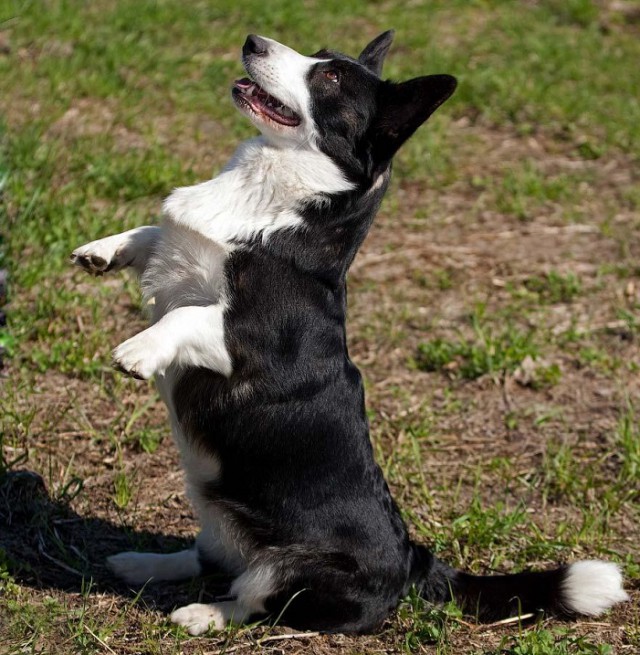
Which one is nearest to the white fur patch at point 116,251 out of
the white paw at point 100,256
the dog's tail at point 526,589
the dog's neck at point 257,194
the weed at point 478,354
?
the white paw at point 100,256

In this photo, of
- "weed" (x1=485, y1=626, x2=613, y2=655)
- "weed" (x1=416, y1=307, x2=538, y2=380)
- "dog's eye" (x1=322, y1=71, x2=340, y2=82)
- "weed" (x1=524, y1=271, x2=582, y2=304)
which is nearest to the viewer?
"weed" (x1=485, y1=626, x2=613, y2=655)

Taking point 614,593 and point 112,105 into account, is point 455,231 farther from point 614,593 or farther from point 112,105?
point 614,593

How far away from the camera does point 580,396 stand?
501 centimetres

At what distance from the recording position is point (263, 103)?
3.33 metres

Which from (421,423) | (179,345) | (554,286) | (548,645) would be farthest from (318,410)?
(554,286)

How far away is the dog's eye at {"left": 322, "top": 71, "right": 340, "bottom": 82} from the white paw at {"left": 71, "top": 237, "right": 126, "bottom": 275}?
0.90 meters

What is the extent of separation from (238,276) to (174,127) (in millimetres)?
4008

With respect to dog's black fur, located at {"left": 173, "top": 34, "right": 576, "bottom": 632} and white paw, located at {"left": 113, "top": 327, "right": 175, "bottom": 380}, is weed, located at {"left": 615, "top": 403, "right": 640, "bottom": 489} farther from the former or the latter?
white paw, located at {"left": 113, "top": 327, "right": 175, "bottom": 380}

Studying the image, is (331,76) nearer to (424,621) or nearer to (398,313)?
(424,621)

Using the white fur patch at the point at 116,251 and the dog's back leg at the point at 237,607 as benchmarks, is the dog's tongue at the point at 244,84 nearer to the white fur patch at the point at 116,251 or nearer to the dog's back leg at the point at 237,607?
the white fur patch at the point at 116,251

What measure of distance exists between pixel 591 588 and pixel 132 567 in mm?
1604

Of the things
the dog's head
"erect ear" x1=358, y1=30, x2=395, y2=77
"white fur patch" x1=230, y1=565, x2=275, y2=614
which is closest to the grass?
"white fur patch" x1=230, y1=565, x2=275, y2=614

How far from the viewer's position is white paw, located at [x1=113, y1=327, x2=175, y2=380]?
9.60 ft

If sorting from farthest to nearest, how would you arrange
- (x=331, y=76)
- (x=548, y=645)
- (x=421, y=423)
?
(x=421, y=423), (x=331, y=76), (x=548, y=645)
